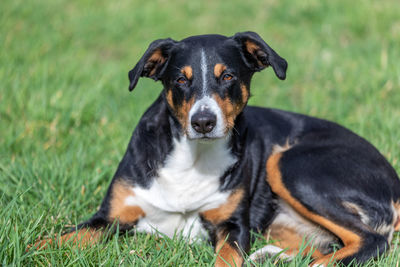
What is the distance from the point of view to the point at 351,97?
19.1 ft

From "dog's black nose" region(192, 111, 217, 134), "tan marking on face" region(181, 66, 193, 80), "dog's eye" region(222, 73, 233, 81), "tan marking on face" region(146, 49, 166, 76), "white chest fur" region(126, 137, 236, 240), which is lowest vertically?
"white chest fur" region(126, 137, 236, 240)

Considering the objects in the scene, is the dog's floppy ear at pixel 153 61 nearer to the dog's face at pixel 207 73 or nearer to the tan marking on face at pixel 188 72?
the dog's face at pixel 207 73

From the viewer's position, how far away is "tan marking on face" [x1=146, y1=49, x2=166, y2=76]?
341 centimetres

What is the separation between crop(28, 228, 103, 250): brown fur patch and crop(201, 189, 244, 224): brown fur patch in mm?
734

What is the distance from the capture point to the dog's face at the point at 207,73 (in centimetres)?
303

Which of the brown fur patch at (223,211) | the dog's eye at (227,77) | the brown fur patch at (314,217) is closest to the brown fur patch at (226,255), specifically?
the brown fur patch at (223,211)

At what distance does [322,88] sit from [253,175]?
271cm

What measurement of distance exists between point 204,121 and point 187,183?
0.68 m

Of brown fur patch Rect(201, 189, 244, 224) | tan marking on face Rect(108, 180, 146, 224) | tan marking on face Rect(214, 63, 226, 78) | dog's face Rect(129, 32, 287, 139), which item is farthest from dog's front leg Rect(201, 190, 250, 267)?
tan marking on face Rect(214, 63, 226, 78)

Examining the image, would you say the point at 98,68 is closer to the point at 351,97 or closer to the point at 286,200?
the point at 351,97

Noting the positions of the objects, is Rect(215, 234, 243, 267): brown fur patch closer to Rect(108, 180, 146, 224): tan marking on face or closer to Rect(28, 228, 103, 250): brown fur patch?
Rect(108, 180, 146, 224): tan marking on face

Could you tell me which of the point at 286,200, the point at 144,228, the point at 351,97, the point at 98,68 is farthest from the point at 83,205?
the point at 351,97

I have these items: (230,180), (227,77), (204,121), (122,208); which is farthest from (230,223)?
(227,77)

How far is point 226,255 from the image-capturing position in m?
3.20
